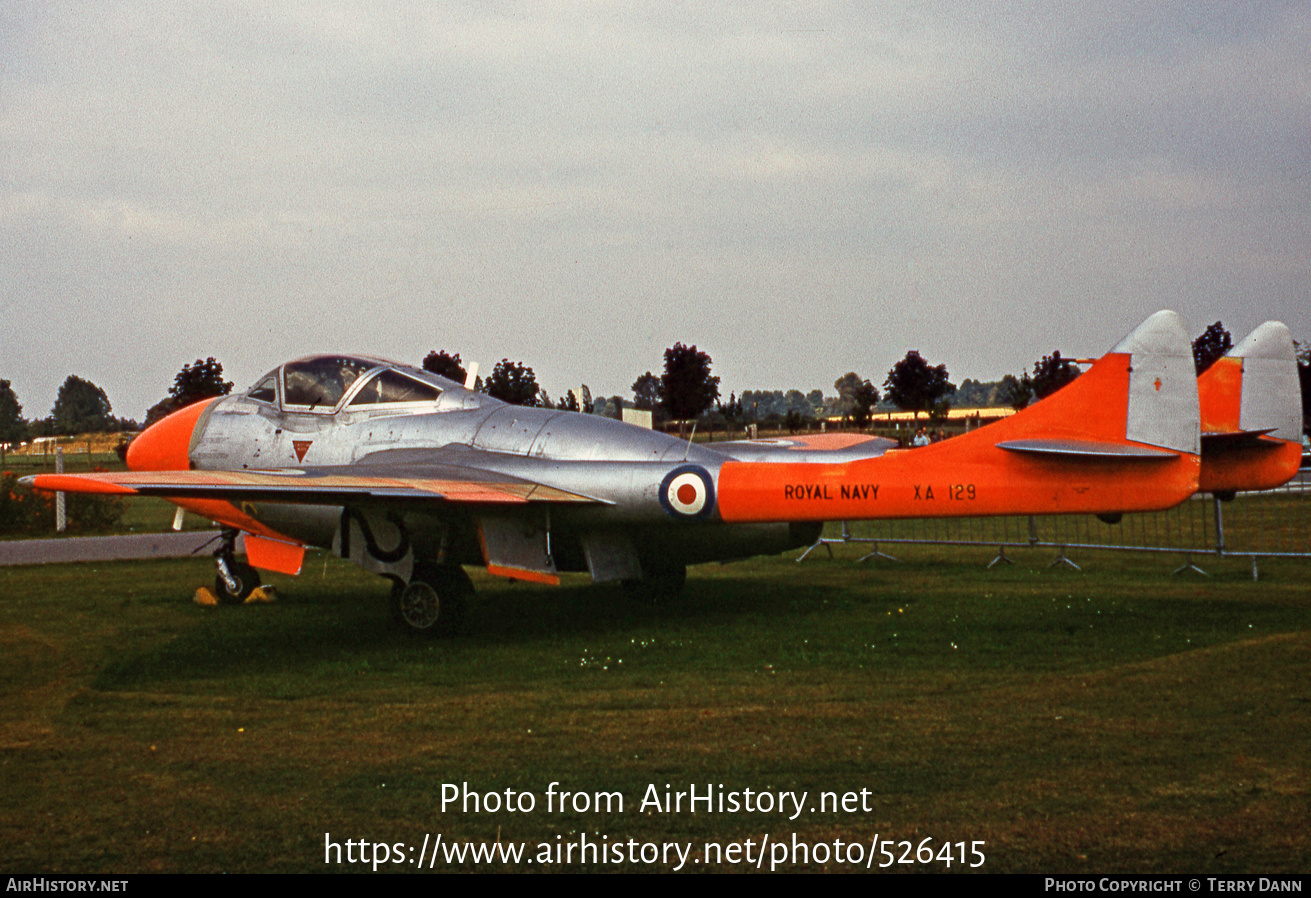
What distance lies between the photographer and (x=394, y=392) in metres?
10.6

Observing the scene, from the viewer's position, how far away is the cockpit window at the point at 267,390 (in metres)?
10.9

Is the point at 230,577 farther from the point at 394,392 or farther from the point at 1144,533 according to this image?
the point at 1144,533

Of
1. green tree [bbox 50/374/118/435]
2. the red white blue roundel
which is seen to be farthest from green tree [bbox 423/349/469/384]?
green tree [bbox 50/374/118/435]

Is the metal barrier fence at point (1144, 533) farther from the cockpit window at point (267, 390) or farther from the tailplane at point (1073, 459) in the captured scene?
the cockpit window at point (267, 390)

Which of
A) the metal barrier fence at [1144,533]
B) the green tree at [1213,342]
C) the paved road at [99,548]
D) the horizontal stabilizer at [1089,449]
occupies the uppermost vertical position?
the green tree at [1213,342]

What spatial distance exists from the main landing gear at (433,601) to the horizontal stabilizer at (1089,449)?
187 inches

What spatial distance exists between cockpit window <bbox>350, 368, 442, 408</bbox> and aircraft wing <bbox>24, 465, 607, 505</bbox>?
1.16 m

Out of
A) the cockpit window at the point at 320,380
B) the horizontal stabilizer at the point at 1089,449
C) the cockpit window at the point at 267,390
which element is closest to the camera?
the horizontal stabilizer at the point at 1089,449

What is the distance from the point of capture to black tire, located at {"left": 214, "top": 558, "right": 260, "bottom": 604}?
11461 millimetres

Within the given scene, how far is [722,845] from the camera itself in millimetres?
4133

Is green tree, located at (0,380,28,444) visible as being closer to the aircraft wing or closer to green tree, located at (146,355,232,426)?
green tree, located at (146,355,232,426)

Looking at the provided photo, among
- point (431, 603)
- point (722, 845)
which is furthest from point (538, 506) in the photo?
point (722, 845)

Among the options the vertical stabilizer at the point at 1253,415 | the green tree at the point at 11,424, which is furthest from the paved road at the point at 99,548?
the green tree at the point at 11,424
